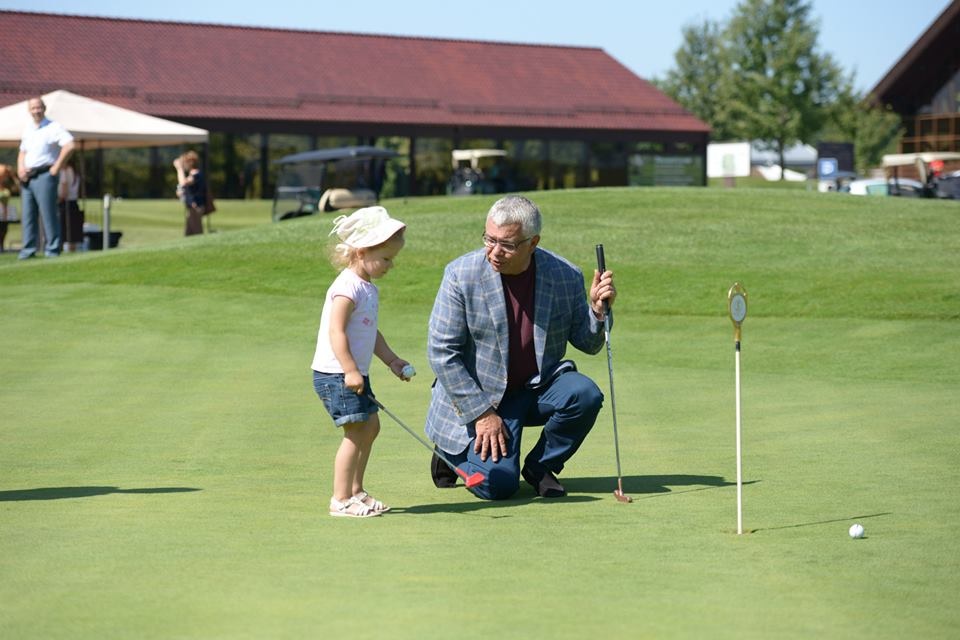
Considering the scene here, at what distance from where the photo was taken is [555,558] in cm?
569

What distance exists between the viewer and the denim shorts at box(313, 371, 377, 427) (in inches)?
265

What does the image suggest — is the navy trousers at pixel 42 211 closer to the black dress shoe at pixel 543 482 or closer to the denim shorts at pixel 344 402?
the black dress shoe at pixel 543 482

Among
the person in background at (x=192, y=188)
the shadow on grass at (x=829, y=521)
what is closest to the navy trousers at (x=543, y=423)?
the shadow on grass at (x=829, y=521)

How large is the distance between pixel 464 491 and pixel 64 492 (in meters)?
1.97

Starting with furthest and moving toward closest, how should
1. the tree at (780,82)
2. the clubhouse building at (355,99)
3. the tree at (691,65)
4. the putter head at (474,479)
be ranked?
the tree at (691,65)
the tree at (780,82)
the clubhouse building at (355,99)
the putter head at (474,479)

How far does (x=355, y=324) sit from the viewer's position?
6.79 meters

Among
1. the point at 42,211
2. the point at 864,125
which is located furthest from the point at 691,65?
the point at 42,211

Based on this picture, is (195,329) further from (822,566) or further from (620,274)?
(822,566)

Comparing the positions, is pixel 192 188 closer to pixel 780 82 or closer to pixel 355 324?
pixel 355 324

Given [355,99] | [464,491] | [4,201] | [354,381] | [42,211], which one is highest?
[355,99]

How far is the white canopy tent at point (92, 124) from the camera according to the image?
25672 mm

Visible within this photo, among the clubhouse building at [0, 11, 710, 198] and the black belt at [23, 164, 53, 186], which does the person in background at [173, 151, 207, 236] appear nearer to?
the black belt at [23, 164, 53, 186]

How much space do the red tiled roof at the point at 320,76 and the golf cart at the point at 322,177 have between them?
1171 cm

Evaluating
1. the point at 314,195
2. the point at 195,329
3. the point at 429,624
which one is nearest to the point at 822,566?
the point at 429,624
